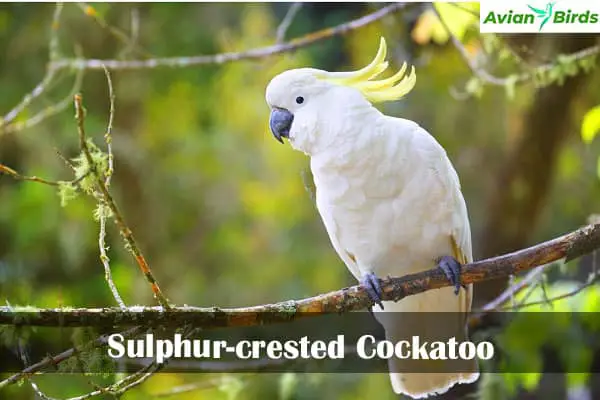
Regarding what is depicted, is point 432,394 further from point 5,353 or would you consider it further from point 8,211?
point 8,211

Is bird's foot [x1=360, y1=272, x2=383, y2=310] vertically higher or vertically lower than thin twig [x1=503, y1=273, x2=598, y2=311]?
lower

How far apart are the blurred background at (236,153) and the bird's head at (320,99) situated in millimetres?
354

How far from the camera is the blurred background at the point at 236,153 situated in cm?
189

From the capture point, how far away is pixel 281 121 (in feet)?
4.35

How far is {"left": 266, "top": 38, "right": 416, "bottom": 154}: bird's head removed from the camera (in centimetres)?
128

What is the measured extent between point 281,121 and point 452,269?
41 cm

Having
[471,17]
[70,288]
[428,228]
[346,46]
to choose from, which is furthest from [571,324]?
[70,288]

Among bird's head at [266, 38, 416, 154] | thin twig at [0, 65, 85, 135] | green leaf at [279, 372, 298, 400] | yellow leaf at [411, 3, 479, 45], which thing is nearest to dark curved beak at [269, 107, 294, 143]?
bird's head at [266, 38, 416, 154]

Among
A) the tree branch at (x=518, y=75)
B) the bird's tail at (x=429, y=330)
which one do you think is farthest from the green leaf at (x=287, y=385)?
the tree branch at (x=518, y=75)

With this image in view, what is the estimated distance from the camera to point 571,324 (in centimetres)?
169

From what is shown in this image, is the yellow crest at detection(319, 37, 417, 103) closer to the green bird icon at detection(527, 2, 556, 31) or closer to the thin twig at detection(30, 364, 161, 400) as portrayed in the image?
the green bird icon at detection(527, 2, 556, 31)

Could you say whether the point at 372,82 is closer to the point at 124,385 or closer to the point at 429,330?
the point at 429,330

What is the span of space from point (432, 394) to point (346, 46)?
908 millimetres

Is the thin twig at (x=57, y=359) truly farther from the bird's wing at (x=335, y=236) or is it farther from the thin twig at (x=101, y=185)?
the bird's wing at (x=335, y=236)
